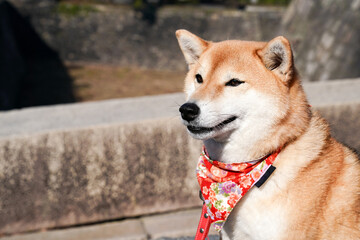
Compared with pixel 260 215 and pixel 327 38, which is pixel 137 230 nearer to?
pixel 260 215

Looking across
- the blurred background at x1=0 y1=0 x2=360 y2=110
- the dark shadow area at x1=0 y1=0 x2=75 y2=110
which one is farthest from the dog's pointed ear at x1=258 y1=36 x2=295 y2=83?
the blurred background at x1=0 y1=0 x2=360 y2=110

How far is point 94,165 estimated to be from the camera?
10.9ft

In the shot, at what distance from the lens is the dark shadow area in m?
7.61

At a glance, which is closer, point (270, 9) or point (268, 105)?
point (268, 105)

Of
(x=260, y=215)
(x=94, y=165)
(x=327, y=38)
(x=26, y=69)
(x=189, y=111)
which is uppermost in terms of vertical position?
(x=189, y=111)

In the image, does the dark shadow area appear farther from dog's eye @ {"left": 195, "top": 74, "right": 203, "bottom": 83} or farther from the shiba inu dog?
the shiba inu dog

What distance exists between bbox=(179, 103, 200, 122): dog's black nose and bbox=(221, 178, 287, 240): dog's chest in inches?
20.1

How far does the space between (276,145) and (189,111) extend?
0.51 meters

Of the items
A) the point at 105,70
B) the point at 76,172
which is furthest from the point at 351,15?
the point at 105,70

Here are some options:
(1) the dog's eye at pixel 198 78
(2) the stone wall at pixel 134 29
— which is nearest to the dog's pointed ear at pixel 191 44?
(1) the dog's eye at pixel 198 78

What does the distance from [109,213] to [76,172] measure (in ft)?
1.62

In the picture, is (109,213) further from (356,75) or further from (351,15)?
(351,15)

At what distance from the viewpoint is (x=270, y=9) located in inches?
394

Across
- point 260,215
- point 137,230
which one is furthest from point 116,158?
point 260,215
